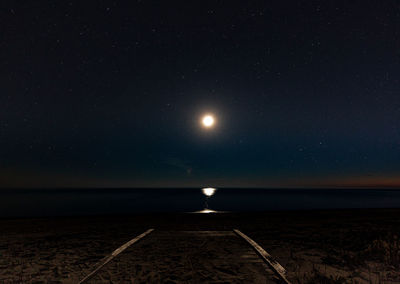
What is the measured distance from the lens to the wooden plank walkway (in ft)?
18.7

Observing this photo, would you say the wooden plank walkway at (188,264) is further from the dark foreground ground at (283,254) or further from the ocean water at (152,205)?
the ocean water at (152,205)

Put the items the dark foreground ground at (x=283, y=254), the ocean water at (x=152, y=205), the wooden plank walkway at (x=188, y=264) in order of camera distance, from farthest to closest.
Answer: the ocean water at (x=152, y=205) → the dark foreground ground at (x=283, y=254) → the wooden plank walkway at (x=188, y=264)

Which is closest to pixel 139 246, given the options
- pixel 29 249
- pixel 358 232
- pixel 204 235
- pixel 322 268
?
pixel 204 235

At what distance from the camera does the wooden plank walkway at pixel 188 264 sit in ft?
18.7

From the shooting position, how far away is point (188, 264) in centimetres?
673

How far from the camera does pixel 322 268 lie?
6.38m

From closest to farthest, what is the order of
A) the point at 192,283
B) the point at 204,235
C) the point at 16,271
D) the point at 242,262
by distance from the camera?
the point at 192,283, the point at 16,271, the point at 242,262, the point at 204,235

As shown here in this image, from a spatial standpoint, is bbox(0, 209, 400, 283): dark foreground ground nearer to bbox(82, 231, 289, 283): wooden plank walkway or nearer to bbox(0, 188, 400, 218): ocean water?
bbox(82, 231, 289, 283): wooden plank walkway

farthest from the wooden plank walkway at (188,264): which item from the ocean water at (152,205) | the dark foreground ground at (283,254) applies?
the ocean water at (152,205)

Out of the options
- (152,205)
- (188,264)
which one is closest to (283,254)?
(188,264)

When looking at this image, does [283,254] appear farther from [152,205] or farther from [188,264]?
[152,205]

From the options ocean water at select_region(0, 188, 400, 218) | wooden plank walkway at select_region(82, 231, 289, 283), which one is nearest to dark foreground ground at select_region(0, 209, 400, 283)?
wooden plank walkway at select_region(82, 231, 289, 283)

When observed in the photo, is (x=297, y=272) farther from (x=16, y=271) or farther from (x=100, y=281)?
(x=16, y=271)

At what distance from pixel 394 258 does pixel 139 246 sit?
704cm
